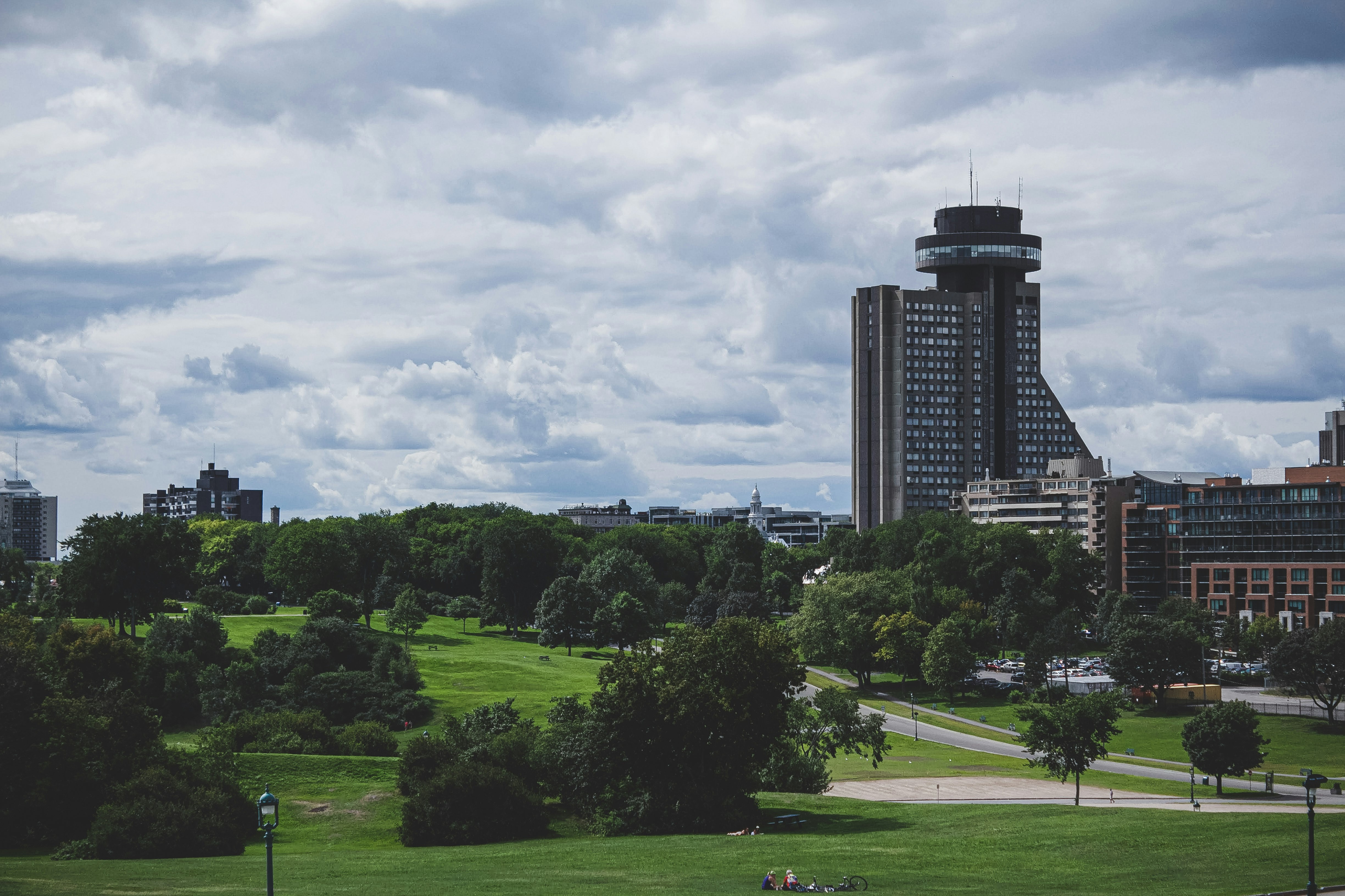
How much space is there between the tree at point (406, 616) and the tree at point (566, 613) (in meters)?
18.4

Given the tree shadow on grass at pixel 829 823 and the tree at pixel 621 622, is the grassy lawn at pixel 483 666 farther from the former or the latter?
the tree shadow on grass at pixel 829 823

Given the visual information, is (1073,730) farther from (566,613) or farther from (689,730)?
(566,613)

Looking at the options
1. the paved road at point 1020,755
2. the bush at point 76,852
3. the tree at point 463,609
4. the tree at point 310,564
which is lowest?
the paved road at point 1020,755

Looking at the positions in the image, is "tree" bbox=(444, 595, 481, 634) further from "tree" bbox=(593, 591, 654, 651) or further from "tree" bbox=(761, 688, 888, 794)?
"tree" bbox=(761, 688, 888, 794)

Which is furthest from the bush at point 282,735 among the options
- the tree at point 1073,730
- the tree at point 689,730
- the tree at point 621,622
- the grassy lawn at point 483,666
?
the tree at point 621,622

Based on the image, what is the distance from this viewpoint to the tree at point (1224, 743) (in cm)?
8212

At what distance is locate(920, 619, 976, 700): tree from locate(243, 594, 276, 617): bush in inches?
3108

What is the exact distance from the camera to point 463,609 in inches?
6663

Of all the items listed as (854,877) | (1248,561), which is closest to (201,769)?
(854,877)

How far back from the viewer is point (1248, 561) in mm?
184500

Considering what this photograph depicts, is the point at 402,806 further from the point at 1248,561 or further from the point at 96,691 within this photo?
the point at 1248,561

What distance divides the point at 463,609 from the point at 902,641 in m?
59.8

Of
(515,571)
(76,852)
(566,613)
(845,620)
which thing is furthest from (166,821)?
(515,571)

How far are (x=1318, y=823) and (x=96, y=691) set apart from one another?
2506 inches
